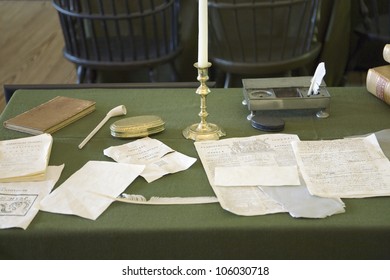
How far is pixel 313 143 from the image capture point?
53.0 inches

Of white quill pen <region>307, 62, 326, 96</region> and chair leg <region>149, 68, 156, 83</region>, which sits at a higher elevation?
white quill pen <region>307, 62, 326, 96</region>

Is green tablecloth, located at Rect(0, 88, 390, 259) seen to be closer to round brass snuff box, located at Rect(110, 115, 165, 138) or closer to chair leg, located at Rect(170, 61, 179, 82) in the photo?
round brass snuff box, located at Rect(110, 115, 165, 138)

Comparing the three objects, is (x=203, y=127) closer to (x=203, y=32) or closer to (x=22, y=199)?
(x=203, y=32)

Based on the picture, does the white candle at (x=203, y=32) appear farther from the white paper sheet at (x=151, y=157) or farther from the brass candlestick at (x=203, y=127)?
the white paper sheet at (x=151, y=157)

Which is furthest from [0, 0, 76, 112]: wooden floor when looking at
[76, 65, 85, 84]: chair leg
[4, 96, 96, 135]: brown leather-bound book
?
[4, 96, 96, 135]: brown leather-bound book

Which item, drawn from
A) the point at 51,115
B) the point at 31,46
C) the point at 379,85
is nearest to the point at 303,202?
the point at 379,85

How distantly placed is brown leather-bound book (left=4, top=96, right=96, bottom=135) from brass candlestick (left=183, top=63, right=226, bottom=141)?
294 millimetres

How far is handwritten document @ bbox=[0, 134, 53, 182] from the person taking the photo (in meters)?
1.23

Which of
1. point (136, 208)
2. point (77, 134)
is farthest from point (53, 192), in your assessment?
point (77, 134)

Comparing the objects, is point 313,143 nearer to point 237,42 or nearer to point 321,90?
point 321,90

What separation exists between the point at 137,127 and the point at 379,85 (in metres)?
0.67

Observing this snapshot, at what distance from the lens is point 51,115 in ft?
4.91

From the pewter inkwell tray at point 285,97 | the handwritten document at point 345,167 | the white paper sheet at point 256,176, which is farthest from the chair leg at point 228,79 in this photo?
the white paper sheet at point 256,176

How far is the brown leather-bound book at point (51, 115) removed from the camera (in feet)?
4.73
